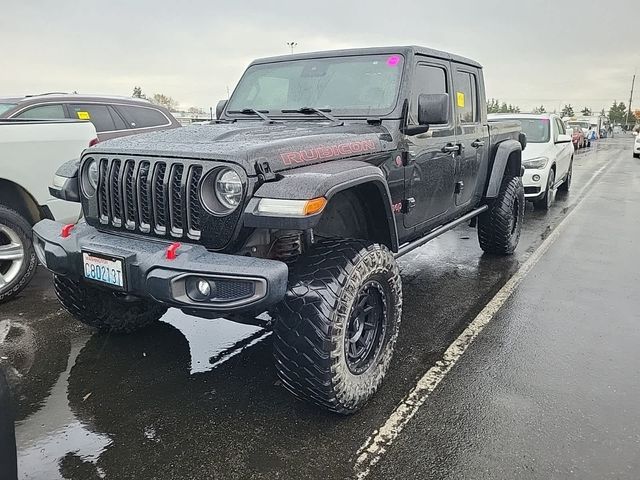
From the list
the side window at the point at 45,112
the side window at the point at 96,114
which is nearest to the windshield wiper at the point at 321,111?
the side window at the point at 96,114

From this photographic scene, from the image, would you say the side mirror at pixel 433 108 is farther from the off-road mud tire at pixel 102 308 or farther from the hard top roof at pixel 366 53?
the off-road mud tire at pixel 102 308

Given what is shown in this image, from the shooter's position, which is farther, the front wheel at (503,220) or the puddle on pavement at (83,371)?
the front wheel at (503,220)

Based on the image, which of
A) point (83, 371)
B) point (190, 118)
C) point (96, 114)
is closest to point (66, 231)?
point (83, 371)

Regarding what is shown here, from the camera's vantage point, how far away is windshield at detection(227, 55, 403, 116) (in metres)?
4.03

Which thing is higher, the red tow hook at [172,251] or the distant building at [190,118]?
the distant building at [190,118]

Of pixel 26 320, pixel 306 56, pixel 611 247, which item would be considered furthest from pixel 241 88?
pixel 611 247

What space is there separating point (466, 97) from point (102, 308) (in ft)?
12.5

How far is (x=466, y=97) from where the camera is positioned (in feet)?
17.5

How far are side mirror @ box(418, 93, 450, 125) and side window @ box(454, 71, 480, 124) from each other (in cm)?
133

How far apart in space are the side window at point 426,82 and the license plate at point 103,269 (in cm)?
234

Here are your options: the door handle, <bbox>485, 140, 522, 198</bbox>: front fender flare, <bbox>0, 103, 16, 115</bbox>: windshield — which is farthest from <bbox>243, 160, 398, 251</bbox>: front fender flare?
<bbox>0, 103, 16, 115</bbox>: windshield

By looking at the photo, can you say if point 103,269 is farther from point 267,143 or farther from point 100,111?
point 100,111

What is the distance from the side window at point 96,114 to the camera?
22.1 feet

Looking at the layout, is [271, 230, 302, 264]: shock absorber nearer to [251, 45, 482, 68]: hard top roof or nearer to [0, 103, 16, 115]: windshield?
[251, 45, 482, 68]: hard top roof
